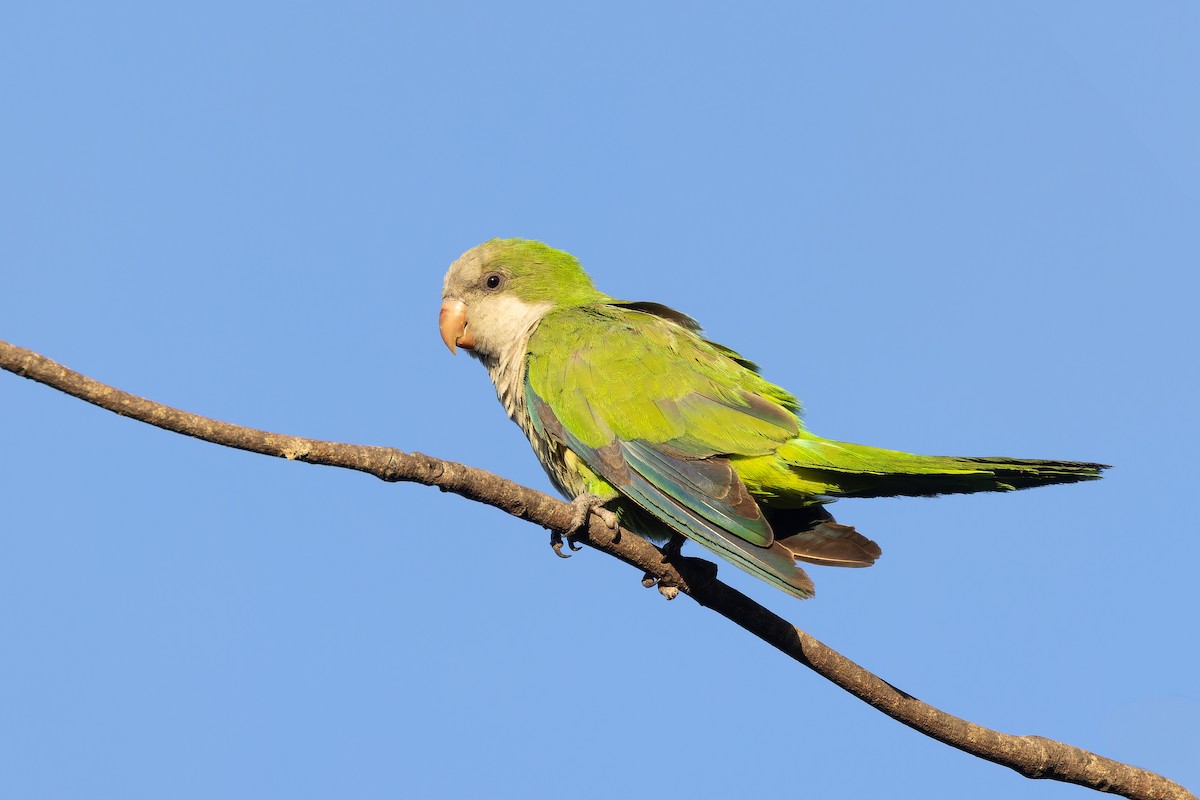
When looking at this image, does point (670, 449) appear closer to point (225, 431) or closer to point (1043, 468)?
point (1043, 468)

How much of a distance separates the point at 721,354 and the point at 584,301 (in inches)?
39.9

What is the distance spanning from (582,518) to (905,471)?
60.1 inches

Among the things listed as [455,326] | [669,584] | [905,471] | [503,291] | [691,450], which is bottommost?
[669,584]

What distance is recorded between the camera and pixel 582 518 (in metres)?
4.56

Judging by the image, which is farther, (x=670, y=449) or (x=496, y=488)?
(x=670, y=449)

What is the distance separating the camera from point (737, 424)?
212 inches

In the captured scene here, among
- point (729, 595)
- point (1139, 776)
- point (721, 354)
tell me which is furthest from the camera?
point (721, 354)

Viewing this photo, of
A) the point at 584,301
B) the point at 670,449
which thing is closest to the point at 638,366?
the point at 670,449

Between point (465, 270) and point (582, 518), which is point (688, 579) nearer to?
point (582, 518)

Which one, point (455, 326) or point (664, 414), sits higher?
point (455, 326)

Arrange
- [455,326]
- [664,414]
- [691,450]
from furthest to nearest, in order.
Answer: [455,326] < [664,414] < [691,450]

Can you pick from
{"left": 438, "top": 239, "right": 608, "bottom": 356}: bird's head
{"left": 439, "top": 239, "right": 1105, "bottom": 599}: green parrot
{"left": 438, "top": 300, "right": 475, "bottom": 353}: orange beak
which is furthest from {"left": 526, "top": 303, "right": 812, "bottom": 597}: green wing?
{"left": 438, "top": 300, "right": 475, "bottom": 353}: orange beak

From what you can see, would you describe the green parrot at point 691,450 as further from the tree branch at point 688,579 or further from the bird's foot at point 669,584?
the tree branch at point 688,579

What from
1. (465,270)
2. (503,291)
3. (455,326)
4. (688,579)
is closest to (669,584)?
(688,579)
